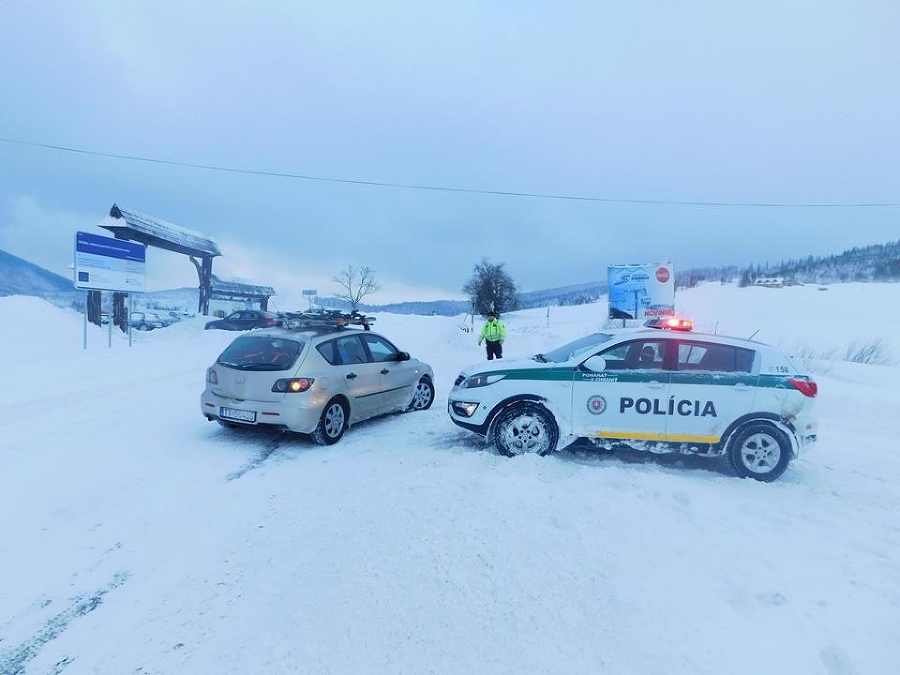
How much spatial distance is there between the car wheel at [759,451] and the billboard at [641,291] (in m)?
13.2

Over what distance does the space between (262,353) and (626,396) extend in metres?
4.81

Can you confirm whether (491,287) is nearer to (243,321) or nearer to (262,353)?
(243,321)

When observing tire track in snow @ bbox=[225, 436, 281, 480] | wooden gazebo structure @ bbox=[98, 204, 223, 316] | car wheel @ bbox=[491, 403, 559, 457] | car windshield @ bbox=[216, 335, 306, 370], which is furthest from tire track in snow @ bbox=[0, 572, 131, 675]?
Answer: wooden gazebo structure @ bbox=[98, 204, 223, 316]

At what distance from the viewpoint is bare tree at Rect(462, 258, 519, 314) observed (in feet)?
213

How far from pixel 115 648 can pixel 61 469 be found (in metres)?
3.42

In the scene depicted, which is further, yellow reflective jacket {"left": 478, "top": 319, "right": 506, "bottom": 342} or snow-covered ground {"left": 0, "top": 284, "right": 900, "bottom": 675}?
yellow reflective jacket {"left": 478, "top": 319, "right": 506, "bottom": 342}

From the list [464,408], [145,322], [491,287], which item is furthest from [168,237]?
[491,287]

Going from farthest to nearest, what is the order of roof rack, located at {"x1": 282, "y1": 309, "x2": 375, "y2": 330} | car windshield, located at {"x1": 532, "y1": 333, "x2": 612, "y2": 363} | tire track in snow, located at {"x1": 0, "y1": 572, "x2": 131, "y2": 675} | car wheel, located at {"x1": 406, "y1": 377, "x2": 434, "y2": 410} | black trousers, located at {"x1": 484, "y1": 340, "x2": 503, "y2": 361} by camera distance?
black trousers, located at {"x1": 484, "y1": 340, "x2": 503, "y2": 361}
car wheel, located at {"x1": 406, "y1": 377, "x2": 434, "y2": 410}
roof rack, located at {"x1": 282, "y1": 309, "x2": 375, "y2": 330}
car windshield, located at {"x1": 532, "y1": 333, "x2": 612, "y2": 363}
tire track in snow, located at {"x1": 0, "y1": 572, "x2": 131, "y2": 675}

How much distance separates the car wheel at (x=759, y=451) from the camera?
5309 millimetres

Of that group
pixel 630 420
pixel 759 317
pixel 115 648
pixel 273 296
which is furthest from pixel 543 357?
pixel 273 296

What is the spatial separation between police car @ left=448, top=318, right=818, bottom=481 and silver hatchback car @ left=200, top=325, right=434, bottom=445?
1943 millimetres

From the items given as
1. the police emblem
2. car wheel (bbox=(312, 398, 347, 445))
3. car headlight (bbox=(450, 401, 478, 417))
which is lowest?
car wheel (bbox=(312, 398, 347, 445))

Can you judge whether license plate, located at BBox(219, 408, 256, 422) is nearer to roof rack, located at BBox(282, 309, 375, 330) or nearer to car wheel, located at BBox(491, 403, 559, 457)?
roof rack, located at BBox(282, 309, 375, 330)

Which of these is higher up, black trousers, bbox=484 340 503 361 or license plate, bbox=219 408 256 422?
black trousers, bbox=484 340 503 361
